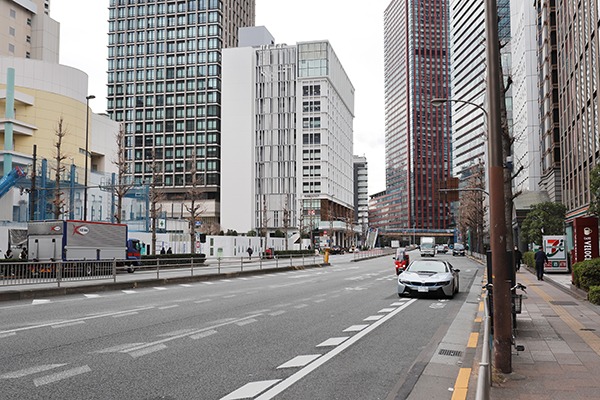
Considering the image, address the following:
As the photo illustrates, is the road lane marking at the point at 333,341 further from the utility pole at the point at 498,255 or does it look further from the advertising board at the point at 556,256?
the advertising board at the point at 556,256

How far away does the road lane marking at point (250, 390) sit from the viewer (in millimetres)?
5629

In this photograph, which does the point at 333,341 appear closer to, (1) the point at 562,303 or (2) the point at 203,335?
(2) the point at 203,335

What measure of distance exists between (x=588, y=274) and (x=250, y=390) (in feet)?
45.1

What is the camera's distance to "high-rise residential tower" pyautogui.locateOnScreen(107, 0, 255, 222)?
11500cm

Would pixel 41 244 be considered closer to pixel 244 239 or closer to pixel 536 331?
pixel 536 331

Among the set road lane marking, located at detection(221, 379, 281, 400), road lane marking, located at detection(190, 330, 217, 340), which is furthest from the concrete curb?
road lane marking, located at detection(221, 379, 281, 400)

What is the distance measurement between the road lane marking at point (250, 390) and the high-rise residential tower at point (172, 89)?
109111 mm

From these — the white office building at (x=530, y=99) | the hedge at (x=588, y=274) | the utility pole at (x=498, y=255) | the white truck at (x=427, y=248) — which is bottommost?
the white truck at (x=427, y=248)

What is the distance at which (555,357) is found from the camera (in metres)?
7.32

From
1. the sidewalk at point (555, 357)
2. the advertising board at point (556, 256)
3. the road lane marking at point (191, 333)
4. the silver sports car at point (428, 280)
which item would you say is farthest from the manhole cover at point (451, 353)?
the advertising board at point (556, 256)

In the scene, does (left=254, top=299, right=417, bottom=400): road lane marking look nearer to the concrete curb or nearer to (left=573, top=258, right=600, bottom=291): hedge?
(left=573, top=258, right=600, bottom=291): hedge

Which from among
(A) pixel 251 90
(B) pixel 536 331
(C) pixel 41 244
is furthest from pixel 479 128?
(B) pixel 536 331

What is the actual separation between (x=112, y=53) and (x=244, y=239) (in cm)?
8145

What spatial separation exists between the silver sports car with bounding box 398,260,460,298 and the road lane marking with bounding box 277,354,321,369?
9.33m
